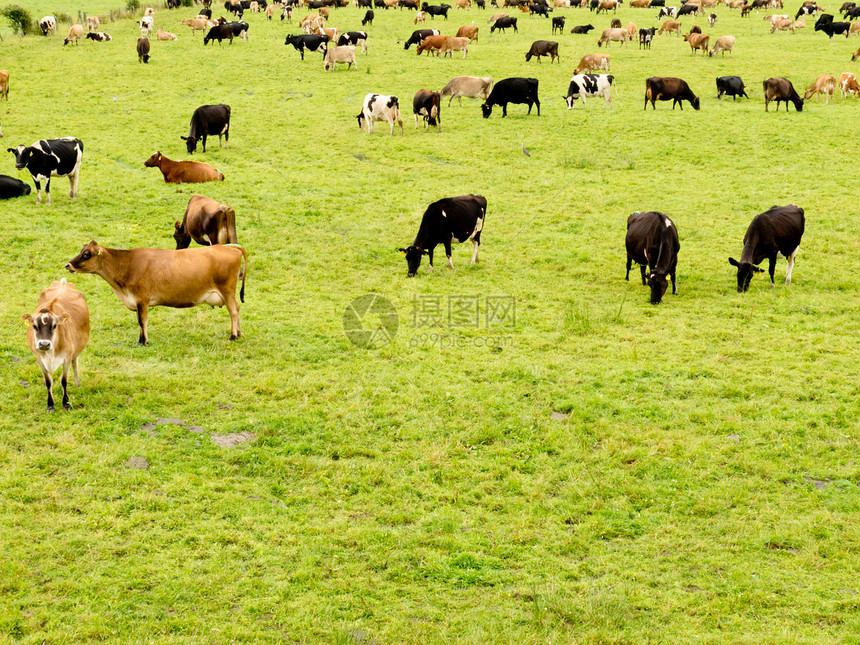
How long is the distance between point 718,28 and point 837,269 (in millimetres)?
38066

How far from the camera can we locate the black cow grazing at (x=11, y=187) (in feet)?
65.0

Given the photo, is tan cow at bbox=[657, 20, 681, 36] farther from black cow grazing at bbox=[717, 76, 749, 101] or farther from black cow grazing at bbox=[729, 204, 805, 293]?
black cow grazing at bbox=[729, 204, 805, 293]

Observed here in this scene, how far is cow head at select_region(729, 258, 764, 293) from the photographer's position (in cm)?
1529

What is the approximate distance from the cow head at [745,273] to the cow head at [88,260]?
37.5 feet

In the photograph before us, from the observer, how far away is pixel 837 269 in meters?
16.6

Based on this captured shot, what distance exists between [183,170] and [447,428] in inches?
568

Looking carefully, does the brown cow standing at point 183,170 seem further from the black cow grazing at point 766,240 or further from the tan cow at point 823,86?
the tan cow at point 823,86

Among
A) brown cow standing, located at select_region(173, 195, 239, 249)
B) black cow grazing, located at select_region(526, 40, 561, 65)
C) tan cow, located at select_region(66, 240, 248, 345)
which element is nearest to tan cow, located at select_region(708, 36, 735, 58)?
black cow grazing, located at select_region(526, 40, 561, 65)

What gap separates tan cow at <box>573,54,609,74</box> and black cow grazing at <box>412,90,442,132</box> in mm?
11330

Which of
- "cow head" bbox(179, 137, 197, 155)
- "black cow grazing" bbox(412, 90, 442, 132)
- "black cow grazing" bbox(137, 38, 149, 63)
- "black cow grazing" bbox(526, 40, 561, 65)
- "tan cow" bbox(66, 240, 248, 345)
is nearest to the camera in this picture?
"tan cow" bbox(66, 240, 248, 345)

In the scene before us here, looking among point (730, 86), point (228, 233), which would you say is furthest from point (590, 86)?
point (228, 233)

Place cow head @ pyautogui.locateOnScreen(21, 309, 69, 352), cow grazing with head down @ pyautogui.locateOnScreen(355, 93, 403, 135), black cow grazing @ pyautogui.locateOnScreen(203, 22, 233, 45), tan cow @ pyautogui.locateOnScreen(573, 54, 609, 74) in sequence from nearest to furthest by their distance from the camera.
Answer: cow head @ pyautogui.locateOnScreen(21, 309, 69, 352) → cow grazing with head down @ pyautogui.locateOnScreen(355, 93, 403, 135) → tan cow @ pyautogui.locateOnScreen(573, 54, 609, 74) → black cow grazing @ pyautogui.locateOnScreen(203, 22, 233, 45)

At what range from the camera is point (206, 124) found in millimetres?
25000

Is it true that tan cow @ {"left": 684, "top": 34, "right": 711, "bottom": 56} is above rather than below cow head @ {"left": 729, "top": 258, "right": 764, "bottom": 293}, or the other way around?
above
